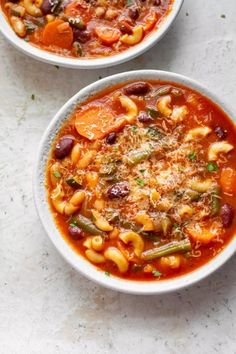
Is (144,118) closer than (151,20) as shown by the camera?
Yes

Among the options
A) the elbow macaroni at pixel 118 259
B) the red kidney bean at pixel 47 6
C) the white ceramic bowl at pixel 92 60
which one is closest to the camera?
the elbow macaroni at pixel 118 259

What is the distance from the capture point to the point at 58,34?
13.0 feet

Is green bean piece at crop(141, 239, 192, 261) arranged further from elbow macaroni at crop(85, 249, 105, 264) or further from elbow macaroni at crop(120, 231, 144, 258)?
elbow macaroni at crop(85, 249, 105, 264)

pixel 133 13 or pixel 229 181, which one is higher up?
pixel 133 13

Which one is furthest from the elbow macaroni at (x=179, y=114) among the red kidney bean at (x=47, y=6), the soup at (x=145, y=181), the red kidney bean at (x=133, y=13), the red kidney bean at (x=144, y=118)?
the red kidney bean at (x=47, y=6)

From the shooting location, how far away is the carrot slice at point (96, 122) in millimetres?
3752

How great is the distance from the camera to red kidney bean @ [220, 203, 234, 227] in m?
3.67

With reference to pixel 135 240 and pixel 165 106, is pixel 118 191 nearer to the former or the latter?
pixel 135 240

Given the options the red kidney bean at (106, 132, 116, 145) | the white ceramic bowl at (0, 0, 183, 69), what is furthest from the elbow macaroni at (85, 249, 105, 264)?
the white ceramic bowl at (0, 0, 183, 69)

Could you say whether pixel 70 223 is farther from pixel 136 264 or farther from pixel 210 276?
pixel 210 276

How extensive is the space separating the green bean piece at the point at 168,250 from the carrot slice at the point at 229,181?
330 mm

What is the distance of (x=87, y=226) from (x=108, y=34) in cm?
105

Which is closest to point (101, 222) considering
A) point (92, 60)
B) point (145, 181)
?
point (145, 181)

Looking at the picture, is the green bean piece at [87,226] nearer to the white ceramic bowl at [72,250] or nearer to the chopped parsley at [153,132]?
the white ceramic bowl at [72,250]
